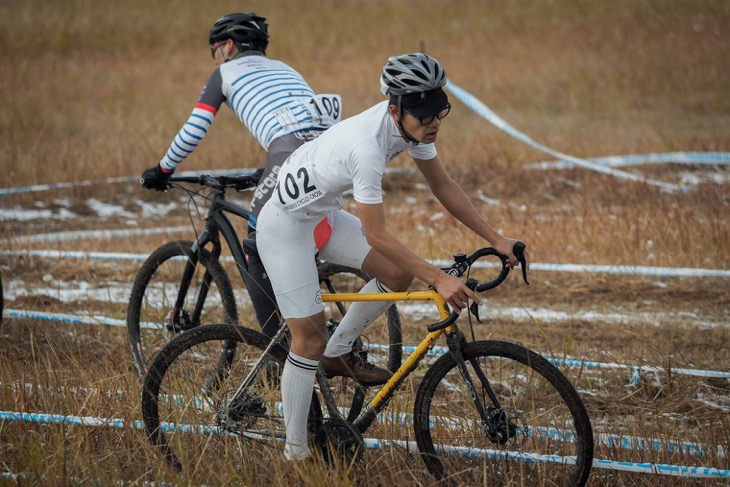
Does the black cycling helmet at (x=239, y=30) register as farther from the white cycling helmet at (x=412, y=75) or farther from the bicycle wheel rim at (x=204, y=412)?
the bicycle wheel rim at (x=204, y=412)

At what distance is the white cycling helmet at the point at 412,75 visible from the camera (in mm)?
4281

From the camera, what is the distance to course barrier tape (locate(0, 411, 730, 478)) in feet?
14.2

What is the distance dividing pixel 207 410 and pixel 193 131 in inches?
76.1

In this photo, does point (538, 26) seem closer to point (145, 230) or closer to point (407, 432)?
point (145, 230)

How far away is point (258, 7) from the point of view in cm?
2867

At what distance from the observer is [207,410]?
489 centimetres

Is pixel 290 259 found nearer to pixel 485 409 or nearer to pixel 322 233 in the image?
pixel 322 233

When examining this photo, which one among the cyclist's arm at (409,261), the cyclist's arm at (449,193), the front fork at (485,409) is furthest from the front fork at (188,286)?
the front fork at (485,409)

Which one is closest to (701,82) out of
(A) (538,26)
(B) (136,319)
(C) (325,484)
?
(A) (538,26)

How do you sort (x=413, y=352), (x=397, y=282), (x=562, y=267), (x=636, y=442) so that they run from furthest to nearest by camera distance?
(x=562, y=267) → (x=397, y=282) → (x=636, y=442) → (x=413, y=352)

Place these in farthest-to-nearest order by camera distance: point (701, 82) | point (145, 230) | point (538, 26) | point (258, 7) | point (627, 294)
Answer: point (258, 7) → point (538, 26) → point (701, 82) → point (145, 230) → point (627, 294)

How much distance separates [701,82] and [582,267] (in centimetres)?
1360

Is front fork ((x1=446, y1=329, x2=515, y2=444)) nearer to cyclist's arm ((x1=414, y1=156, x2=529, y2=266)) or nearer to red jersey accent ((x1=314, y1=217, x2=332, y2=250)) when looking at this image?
cyclist's arm ((x1=414, y1=156, x2=529, y2=266))

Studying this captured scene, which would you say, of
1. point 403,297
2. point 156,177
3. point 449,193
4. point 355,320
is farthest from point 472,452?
point 156,177
